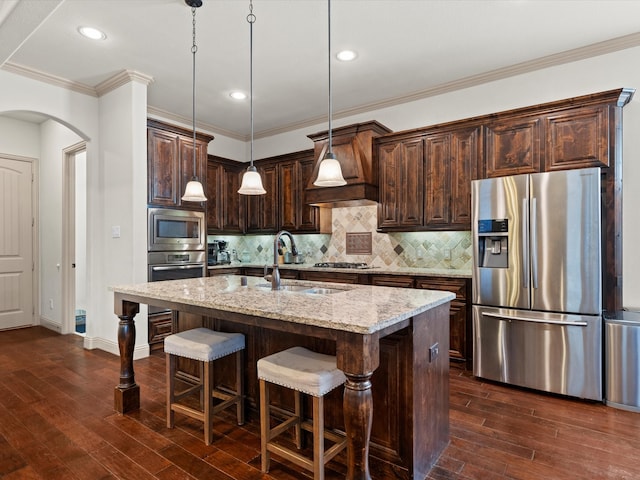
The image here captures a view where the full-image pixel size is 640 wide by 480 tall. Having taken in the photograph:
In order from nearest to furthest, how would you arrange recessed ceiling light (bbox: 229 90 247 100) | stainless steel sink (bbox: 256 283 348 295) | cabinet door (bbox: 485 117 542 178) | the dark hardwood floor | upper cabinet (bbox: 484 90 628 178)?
the dark hardwood floor, stainless steel sink (bbox: 256 283 348 295), upper cabinet (bbox: 484 90 628 178), cabinet door (bbox: 485 117 542 178), recessed ceiling light (bbox: 229 90 247 100)

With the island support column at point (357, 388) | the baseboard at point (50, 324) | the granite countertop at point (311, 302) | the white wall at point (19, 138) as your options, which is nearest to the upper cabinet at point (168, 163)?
the granite countertop at point (311, 302)

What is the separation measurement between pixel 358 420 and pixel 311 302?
639mm

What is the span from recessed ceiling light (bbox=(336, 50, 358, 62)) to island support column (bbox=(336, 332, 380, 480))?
2.89m

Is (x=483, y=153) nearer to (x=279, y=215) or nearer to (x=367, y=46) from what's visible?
(x=367, y=46)

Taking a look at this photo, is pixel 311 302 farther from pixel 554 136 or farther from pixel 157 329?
pixel 157 329

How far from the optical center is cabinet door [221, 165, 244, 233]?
18.4 ft

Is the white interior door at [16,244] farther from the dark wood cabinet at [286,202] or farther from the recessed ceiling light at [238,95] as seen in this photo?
the recessed ceiling light at [238,95]

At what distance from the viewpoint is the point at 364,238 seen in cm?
493

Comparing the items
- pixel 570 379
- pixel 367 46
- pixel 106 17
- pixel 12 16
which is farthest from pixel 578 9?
pixel 12 16

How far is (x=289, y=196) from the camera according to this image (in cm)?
540

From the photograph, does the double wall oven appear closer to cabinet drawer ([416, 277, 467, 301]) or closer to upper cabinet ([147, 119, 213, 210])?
upper cabinet ([147, 119, 213, 210])

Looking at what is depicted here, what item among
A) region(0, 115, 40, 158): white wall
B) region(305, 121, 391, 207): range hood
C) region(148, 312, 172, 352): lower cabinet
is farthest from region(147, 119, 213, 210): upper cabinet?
region(0, 115, 40, 158): white wall

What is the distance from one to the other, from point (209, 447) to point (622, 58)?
14.9ft

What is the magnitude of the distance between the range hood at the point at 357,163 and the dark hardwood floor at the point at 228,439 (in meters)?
2.25
